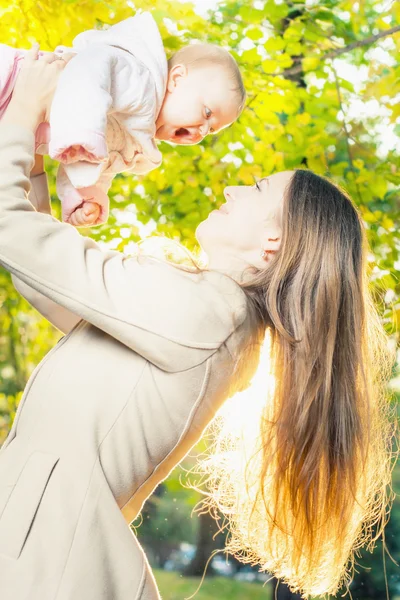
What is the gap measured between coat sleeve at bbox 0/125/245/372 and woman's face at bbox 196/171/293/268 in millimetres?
188

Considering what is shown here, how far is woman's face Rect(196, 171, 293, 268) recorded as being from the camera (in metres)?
1.62

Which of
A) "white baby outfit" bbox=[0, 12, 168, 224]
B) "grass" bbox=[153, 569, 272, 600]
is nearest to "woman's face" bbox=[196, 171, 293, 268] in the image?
"white baby outfit" bbox=[0, 12, 168, 224]

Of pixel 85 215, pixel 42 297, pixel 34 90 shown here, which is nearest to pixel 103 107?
pixel 34 90

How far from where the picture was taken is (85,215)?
1.73 metres

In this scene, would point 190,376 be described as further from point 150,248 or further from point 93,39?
point 93,39

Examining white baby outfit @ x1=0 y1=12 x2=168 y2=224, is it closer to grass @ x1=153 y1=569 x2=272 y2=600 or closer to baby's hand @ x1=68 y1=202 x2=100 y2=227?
baby's hand @ x1=68 y1=202 x2=100 y2=227

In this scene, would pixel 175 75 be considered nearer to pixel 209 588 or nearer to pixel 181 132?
pixel 181 132

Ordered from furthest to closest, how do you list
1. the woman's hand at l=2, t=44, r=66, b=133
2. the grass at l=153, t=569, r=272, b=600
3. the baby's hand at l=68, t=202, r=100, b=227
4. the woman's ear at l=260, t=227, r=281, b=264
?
the grass at l=153, t=569, r=272, b=600 → the baby's hand at l=68, t=202, r=100, b=227 → the woman's ear at l=260, t=227, r=281, b=264 → the woman's hand at l=2, t=44, r=66, b=133

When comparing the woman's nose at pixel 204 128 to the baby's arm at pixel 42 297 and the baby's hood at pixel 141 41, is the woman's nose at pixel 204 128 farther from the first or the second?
the baby's arm at pixel 42 297

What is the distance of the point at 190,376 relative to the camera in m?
1.44

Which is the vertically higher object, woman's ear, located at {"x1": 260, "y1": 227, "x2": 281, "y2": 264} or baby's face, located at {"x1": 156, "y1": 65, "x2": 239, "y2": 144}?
baby's face, located at {"x1": 156, "y1": 65, "x2": 239, "y2": 144}

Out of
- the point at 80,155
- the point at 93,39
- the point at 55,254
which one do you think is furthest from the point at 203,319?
the point at 93,39

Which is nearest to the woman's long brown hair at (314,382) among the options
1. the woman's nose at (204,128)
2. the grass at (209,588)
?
the woman's nose at (204,128)

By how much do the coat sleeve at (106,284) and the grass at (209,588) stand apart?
14.1 feet
